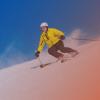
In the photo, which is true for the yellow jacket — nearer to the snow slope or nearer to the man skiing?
the man skiing

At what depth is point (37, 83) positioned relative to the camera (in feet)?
6.02

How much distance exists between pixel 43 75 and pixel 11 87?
204 millimetres

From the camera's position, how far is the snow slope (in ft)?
5.62

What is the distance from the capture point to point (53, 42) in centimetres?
186

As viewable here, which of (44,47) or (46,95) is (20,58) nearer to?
(44,47)

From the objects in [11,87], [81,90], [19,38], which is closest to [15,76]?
[11,87]

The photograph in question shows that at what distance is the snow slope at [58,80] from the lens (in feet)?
5.62

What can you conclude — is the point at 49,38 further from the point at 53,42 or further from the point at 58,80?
the point at 58,80

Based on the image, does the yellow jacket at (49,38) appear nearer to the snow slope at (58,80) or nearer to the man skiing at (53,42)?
the man skiing at (53,42)

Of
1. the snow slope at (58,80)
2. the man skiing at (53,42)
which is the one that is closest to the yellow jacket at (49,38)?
the man skiing at (53,42)

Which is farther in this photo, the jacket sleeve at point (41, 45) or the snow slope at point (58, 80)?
the jacket sleeve at point (41, 45)
